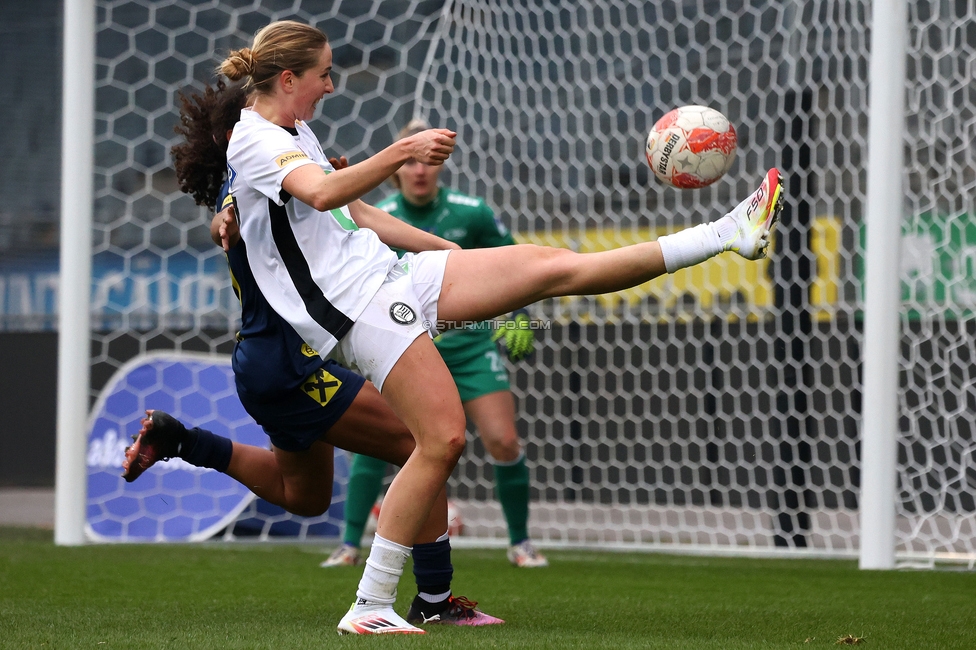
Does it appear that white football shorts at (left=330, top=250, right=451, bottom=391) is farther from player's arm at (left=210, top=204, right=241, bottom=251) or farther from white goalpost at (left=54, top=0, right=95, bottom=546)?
white goalpost at (left=54, top=0, right=95, bottom=546)

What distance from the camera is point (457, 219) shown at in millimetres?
5566

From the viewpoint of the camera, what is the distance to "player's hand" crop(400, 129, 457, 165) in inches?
114

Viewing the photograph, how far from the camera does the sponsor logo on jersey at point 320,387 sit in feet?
11.0

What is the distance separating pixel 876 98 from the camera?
17.5ft

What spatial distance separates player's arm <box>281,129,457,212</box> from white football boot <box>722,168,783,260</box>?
77 cm

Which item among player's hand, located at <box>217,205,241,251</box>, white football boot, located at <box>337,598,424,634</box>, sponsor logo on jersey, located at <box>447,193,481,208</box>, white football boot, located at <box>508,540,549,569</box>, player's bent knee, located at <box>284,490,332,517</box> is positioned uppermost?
sponsor logo on jersey, located at <box>447,193,481,208</box>

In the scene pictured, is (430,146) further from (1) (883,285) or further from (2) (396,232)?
(1) (883,285)

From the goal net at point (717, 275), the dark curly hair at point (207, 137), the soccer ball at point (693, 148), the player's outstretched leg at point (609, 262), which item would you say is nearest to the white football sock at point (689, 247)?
the player's outstretched leg at point (609, 262)

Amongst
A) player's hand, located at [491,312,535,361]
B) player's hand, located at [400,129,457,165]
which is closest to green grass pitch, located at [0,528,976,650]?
player's hand, located at [491,312,535,361]

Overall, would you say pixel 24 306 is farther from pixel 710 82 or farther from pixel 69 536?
pixel 710 82

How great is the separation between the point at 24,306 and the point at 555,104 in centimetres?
528

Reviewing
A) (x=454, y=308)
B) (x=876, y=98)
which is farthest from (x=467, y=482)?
(x=454, y=308)

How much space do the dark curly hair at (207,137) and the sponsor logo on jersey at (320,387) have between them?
724 mm

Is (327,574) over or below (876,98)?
below
